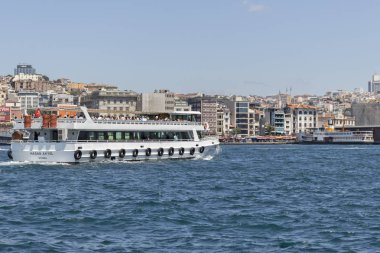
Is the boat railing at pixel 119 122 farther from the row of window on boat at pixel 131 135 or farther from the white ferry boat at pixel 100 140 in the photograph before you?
the row of window on boat at pixel 131 135

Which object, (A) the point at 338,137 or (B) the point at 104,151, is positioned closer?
(B) the point at 104,151

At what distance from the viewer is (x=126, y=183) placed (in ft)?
130

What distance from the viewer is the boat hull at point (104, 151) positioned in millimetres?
49469

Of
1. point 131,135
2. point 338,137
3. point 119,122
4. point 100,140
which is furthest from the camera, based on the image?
point 338,137

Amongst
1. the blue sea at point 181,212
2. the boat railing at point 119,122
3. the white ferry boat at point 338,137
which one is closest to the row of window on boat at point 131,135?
the boat railing at point 119,122

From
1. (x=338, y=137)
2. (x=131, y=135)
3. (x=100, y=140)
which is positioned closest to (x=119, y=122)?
(x=131, y=135)

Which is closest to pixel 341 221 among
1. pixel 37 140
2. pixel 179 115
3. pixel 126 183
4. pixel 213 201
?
pixel 213 201

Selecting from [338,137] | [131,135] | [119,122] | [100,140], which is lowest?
[100,140]

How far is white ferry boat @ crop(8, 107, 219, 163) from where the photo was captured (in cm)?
4975

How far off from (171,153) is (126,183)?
60.7 feet

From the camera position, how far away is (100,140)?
2084 inches

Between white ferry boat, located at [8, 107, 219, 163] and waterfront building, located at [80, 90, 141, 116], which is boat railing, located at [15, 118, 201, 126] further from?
waterfront building, located at [80, 90, 141, 116]

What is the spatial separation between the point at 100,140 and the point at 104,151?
2.90ft

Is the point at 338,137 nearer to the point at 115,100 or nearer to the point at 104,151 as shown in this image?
the point at 115,100
